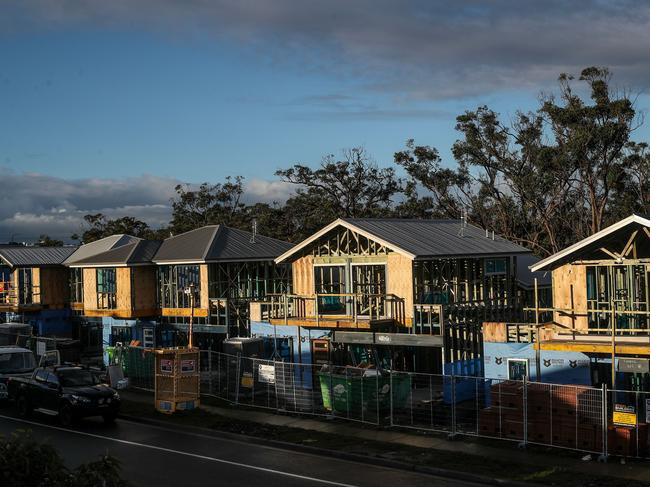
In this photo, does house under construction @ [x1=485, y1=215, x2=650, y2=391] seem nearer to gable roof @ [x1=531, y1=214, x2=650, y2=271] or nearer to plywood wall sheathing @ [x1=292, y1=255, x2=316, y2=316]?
gable roof @ [x1=531, y1=214, x2=650, y2=271]

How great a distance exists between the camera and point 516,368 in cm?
2725

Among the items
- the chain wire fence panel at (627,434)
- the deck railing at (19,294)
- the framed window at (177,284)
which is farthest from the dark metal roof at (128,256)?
the chain wire fence panel at (627,434)

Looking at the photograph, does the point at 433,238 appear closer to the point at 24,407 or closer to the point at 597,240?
the point at 597,240

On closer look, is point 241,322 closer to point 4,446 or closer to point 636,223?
point 636,223

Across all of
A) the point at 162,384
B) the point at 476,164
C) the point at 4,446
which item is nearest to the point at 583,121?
the point at 476,164

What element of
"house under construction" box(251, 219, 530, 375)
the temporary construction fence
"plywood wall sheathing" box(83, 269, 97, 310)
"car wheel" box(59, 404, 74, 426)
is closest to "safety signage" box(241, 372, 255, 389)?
the temporary construction fence

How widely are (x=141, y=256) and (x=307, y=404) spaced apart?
17921 mm

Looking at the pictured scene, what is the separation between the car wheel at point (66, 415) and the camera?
26.3 metres

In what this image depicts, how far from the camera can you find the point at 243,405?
29531 mm

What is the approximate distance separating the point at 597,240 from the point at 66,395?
17316 mm

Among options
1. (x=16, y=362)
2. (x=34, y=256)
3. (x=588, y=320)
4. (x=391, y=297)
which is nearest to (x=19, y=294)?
(x=34, y=256)

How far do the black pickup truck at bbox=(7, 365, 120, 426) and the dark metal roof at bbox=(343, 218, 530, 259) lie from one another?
11551 mm

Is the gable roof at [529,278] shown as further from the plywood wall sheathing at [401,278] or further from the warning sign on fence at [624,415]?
the warning sign on fence at [624,415]

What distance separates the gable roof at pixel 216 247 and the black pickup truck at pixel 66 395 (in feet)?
44.0
